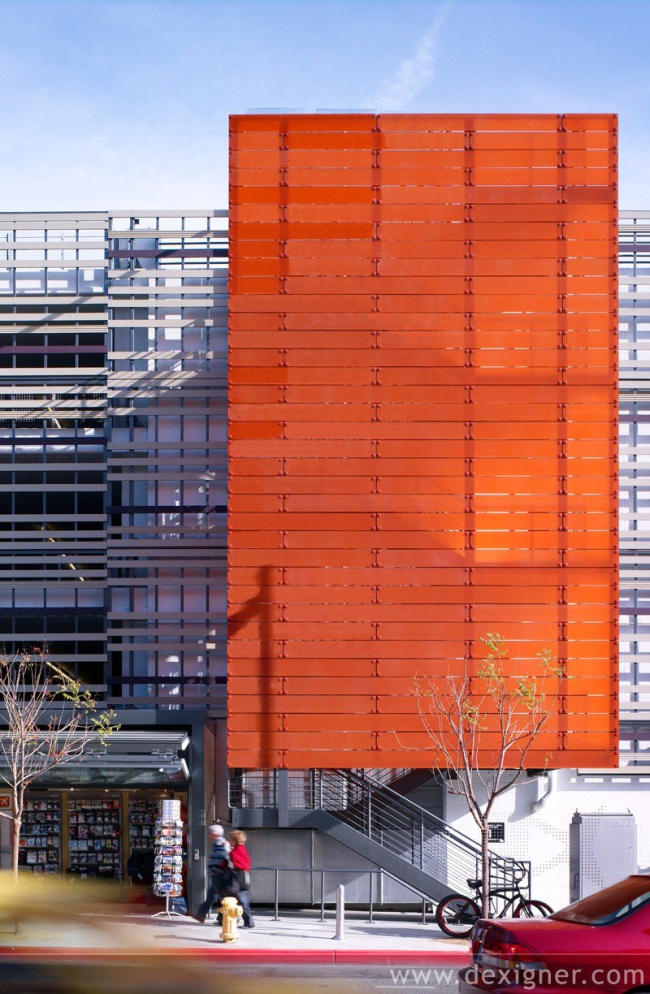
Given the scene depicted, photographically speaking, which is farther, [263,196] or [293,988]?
[263,196]

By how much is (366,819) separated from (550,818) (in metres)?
4.40

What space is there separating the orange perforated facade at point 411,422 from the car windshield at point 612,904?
39.2 feet

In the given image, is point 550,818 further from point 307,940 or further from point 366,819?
point 307,940

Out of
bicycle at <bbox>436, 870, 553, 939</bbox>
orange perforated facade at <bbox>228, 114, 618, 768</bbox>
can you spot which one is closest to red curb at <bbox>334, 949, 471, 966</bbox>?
bicycle at <bbox>436, 870, 553, 939</bbox>

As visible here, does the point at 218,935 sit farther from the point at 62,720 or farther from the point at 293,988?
the point at 62,720

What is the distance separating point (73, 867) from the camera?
24.9m

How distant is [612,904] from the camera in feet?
32.3

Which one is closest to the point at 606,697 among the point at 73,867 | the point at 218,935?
the point at 218,935

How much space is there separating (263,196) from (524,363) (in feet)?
20.6

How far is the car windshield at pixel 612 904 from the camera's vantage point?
9.61 metres

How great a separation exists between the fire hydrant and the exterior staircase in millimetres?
3700

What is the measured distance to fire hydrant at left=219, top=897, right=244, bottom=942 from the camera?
58.2 ft

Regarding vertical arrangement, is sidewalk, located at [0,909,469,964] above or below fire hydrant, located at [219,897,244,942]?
below

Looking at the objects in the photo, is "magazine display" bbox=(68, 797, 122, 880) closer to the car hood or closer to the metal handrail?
the metal handrail
